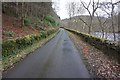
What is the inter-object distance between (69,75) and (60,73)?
1.74 ft

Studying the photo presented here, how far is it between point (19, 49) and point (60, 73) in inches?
311

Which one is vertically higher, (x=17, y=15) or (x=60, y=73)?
(x=17, y=15)

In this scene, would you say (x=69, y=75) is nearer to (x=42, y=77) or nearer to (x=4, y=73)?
(x=42, y=77)

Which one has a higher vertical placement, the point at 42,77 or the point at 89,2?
the point at 89,2

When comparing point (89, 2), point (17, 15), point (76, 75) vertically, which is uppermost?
point (89, 2)

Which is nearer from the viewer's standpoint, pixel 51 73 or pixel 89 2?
pixel 51 73

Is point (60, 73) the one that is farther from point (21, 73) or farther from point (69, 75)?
point (21, 73)

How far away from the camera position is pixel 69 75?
31.1 feet

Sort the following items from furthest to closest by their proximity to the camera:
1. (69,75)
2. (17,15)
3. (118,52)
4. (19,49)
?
1. (17,15)
2. (19,49)
3. (118,52)
4. (69,75)

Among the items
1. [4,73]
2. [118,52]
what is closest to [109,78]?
[118,52]

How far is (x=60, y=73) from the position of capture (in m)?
9.82

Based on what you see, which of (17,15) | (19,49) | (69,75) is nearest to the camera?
(69,75)

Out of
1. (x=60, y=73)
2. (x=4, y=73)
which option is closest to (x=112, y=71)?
(x=60, y=73)

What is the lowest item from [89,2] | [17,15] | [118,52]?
[118,52]
